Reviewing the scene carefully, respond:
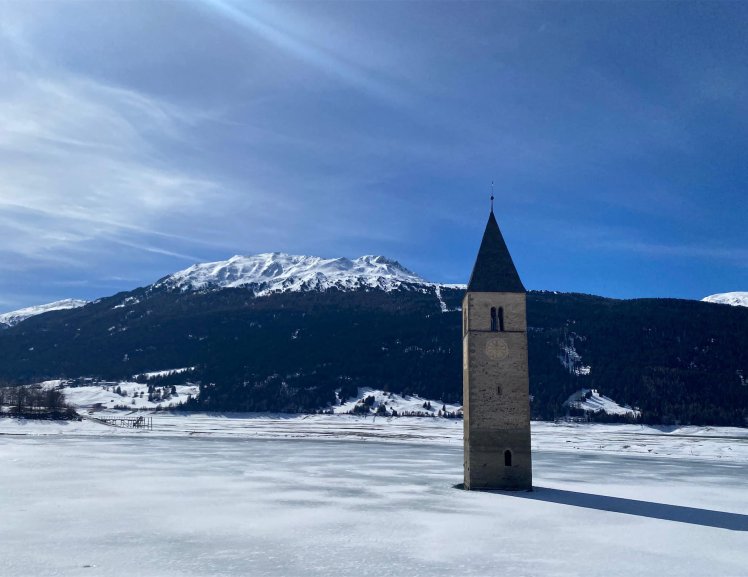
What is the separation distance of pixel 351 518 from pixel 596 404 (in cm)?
16930

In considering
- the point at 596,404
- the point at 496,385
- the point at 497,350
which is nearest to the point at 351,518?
the point at 496,385

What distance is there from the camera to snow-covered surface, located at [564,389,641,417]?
17962cm

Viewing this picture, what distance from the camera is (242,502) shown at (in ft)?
120

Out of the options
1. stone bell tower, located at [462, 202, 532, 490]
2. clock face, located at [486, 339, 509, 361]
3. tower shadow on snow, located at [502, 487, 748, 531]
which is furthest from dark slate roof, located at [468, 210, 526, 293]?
tower shadow on snow, located at [502, 487, 748, 531]

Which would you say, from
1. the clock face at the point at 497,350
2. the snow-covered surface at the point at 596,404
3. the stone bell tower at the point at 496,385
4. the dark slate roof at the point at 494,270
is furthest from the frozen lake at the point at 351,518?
the snow-covered surface at the point at 596,404

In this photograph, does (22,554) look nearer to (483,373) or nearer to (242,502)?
(242,502)

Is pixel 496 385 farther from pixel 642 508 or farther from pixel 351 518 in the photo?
pixel 351 518

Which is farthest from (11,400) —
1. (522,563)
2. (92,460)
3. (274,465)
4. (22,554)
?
(522,563)

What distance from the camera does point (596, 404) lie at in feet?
621

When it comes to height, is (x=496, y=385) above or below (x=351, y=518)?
above

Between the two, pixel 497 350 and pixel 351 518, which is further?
pixel 497 350

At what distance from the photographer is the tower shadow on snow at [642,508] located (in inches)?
1321

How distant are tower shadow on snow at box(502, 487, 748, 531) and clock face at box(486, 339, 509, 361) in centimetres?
Result: 844

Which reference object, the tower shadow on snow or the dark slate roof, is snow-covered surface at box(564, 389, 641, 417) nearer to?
the dark slate roof
